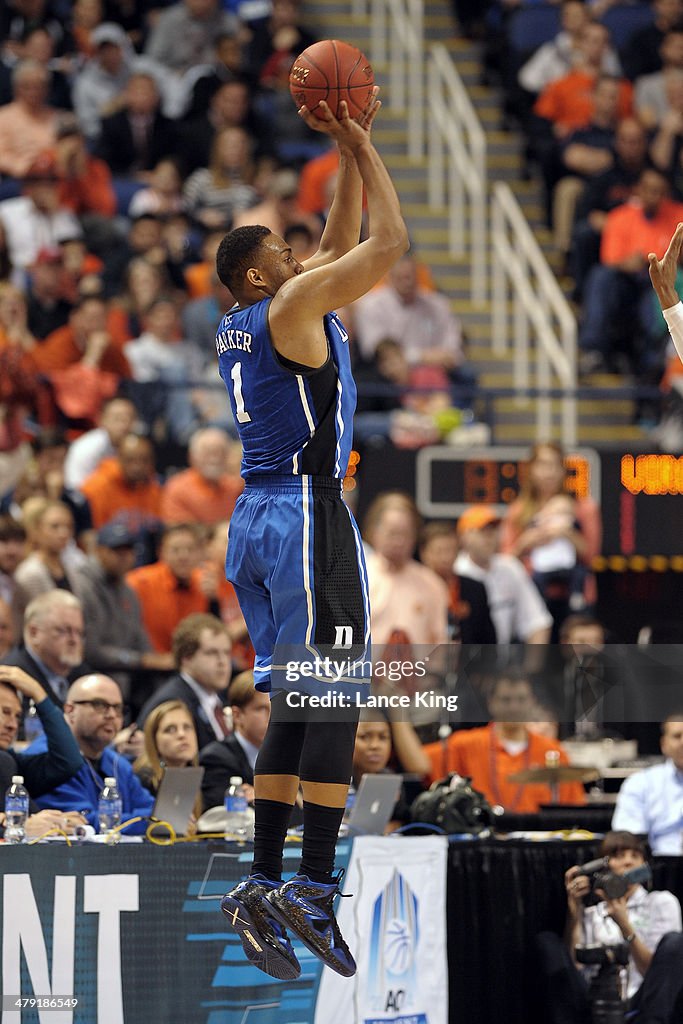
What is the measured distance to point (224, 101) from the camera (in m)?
19.1

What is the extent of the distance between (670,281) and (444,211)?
13083 mm

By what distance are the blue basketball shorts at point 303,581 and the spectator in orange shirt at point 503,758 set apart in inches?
170

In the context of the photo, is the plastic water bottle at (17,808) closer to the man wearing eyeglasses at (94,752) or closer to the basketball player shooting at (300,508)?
the man wearing eyeglasses at (94,752)

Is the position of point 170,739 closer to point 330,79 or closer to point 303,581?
point 303,581

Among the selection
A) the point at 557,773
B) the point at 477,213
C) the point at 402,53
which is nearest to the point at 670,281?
the point at 557,773

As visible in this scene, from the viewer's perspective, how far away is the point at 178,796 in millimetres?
8750

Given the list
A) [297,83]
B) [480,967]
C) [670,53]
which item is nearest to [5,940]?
[480,967]

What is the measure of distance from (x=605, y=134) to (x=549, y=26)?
199cm

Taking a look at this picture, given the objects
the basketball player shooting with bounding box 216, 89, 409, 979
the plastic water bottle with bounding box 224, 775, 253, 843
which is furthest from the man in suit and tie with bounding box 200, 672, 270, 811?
the basketball player shooting with bounding box 216, 89, 409, 979

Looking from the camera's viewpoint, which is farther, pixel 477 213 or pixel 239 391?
pixel 477 213

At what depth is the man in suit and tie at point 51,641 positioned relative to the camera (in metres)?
9.88

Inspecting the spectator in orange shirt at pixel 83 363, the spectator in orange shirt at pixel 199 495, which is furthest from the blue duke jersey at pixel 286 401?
the spectator in orange shirt at pixel 83 363

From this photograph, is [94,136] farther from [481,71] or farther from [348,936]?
[348,936]

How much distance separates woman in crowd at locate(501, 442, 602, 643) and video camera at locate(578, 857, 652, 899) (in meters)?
5.68
